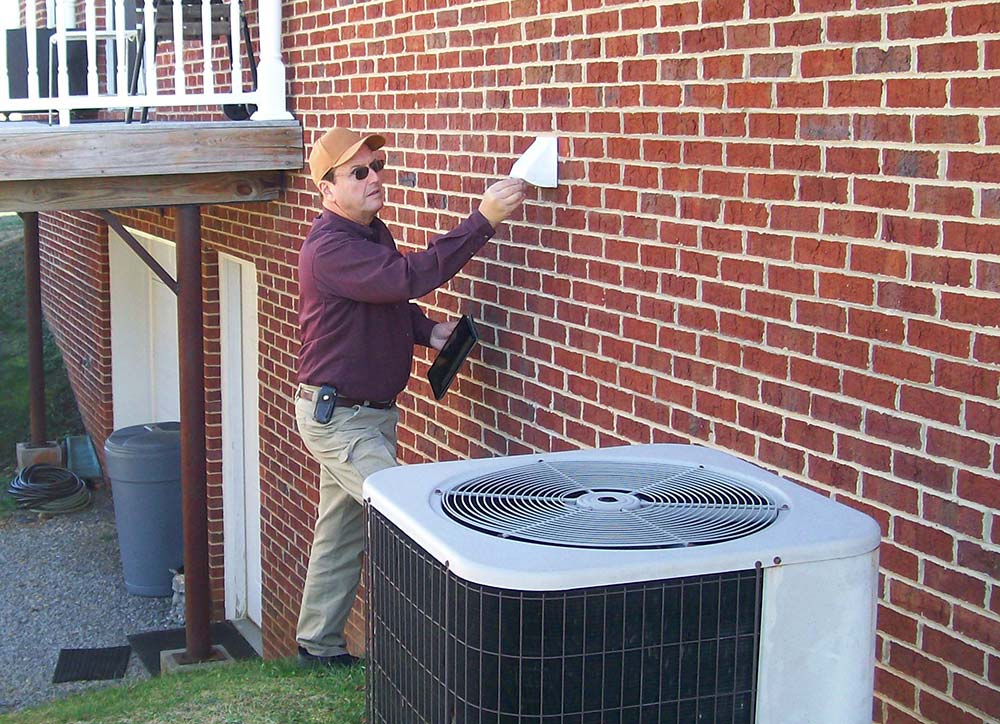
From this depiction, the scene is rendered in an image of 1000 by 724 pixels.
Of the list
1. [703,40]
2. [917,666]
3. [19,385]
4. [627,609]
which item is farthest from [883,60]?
[19,385]

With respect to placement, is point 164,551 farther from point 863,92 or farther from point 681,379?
point 863,92

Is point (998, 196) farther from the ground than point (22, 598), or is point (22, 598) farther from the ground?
point (998, 196)

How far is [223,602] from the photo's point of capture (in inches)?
377

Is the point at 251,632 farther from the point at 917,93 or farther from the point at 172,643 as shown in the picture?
the point at 917,93

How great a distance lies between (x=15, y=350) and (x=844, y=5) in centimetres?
1331

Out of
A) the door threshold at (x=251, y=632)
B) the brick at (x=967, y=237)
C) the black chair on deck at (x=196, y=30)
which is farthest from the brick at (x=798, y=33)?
the door threshold at (x=251, y=632)

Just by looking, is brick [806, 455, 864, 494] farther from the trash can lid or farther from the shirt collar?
the trash can lid

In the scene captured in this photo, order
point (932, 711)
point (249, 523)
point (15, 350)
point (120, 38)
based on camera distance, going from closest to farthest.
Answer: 1. point (932, 711)
2. point (120, 38)
3. point (249, 523)
4. point (15, 350)

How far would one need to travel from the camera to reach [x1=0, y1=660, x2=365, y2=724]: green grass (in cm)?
→ 505

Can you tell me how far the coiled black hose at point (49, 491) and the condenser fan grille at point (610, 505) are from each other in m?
9.78

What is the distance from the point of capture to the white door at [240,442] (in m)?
8.92

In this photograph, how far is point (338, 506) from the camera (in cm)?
550

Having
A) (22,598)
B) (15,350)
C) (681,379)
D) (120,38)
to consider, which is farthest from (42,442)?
(681,379)

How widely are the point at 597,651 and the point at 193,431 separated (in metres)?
5.92
